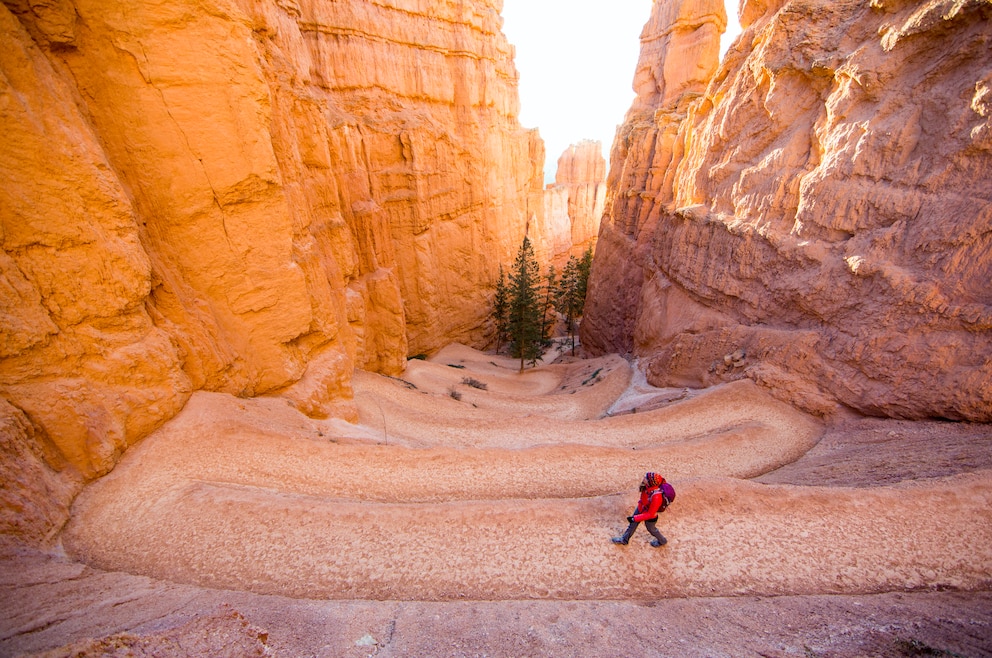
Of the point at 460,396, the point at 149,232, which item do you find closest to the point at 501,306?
the point at 460,396

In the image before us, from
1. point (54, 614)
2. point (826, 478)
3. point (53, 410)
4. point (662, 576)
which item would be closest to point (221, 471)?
point (53, 410)

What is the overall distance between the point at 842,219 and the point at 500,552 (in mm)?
15443

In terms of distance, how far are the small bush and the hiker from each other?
18.0 meters

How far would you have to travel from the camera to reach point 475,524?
8.80 m

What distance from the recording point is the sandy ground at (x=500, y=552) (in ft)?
20.7

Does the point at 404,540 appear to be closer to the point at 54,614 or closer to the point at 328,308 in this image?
the point at 54,614

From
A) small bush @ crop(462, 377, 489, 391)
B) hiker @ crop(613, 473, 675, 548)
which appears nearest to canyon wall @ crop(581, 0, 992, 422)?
small bush @ crop(462, 377, 489, 391)

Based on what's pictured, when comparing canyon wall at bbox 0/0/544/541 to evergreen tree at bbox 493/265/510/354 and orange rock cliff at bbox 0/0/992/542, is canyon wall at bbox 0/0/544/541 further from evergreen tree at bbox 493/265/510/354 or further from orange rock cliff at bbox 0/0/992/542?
evergreen tree at bbox 493/265/510/354

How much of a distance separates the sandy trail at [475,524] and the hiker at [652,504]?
394mm

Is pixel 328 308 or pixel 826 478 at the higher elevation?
pixel 328 308

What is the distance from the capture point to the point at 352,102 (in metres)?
27.9

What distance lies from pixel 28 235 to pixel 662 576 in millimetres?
13249

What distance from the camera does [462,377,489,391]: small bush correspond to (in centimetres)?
2622

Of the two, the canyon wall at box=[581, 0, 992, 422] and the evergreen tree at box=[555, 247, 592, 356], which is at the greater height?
the canyon wall at box=[581, 0, 992, 422]
